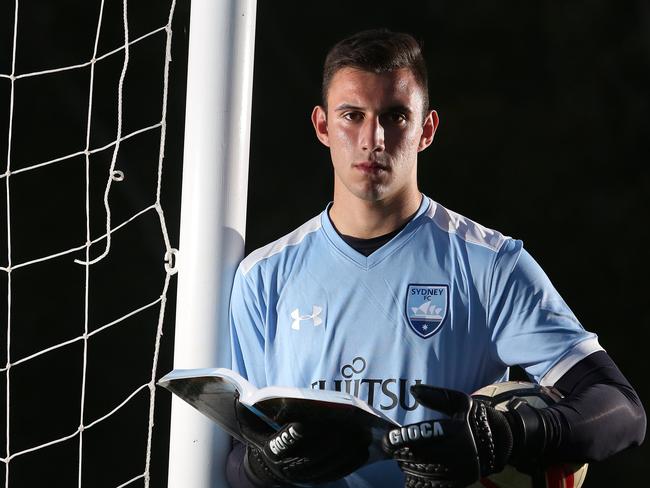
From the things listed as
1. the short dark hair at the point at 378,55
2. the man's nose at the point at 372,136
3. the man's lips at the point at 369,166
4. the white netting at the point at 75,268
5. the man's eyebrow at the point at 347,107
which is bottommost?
the white netting at the point at 75,268

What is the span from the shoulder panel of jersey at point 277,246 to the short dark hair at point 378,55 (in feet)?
0.62

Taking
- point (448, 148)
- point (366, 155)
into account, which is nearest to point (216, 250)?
point (366, 155)

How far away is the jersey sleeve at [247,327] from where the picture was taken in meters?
1.44

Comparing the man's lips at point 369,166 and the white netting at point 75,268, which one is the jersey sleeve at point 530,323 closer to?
the man's lips at point 369,166

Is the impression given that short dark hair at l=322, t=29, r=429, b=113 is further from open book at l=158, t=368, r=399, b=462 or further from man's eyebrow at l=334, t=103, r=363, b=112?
open book at l=158, t=368, r=399, b=462

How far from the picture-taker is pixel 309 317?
144 cm

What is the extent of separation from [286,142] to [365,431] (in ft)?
6.11

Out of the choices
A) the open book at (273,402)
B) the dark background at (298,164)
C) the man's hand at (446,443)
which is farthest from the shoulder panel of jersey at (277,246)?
the dark background at (298,164)

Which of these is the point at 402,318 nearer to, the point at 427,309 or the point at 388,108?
the point at 427,309

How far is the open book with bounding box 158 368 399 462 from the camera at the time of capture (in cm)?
111

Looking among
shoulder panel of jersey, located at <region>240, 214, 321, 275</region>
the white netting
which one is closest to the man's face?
shoulder panel of jersey, located at <region>240, 214, 321, 275</region>

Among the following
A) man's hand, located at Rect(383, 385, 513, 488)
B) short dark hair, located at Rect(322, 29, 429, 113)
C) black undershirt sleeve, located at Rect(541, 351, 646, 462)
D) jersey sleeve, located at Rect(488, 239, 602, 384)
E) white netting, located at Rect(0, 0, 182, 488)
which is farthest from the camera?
white netting, located at Rect(0, 0, 182, 488)

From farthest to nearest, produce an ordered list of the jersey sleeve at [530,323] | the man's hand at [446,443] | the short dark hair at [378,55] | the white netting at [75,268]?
the white netting at [75,268] → the short dark hair at [378,55] → the jersey sleeve at [530,323] → the man's hand at [446,443]

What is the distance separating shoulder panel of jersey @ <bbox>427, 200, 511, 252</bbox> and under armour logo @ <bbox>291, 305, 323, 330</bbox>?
22 cm
